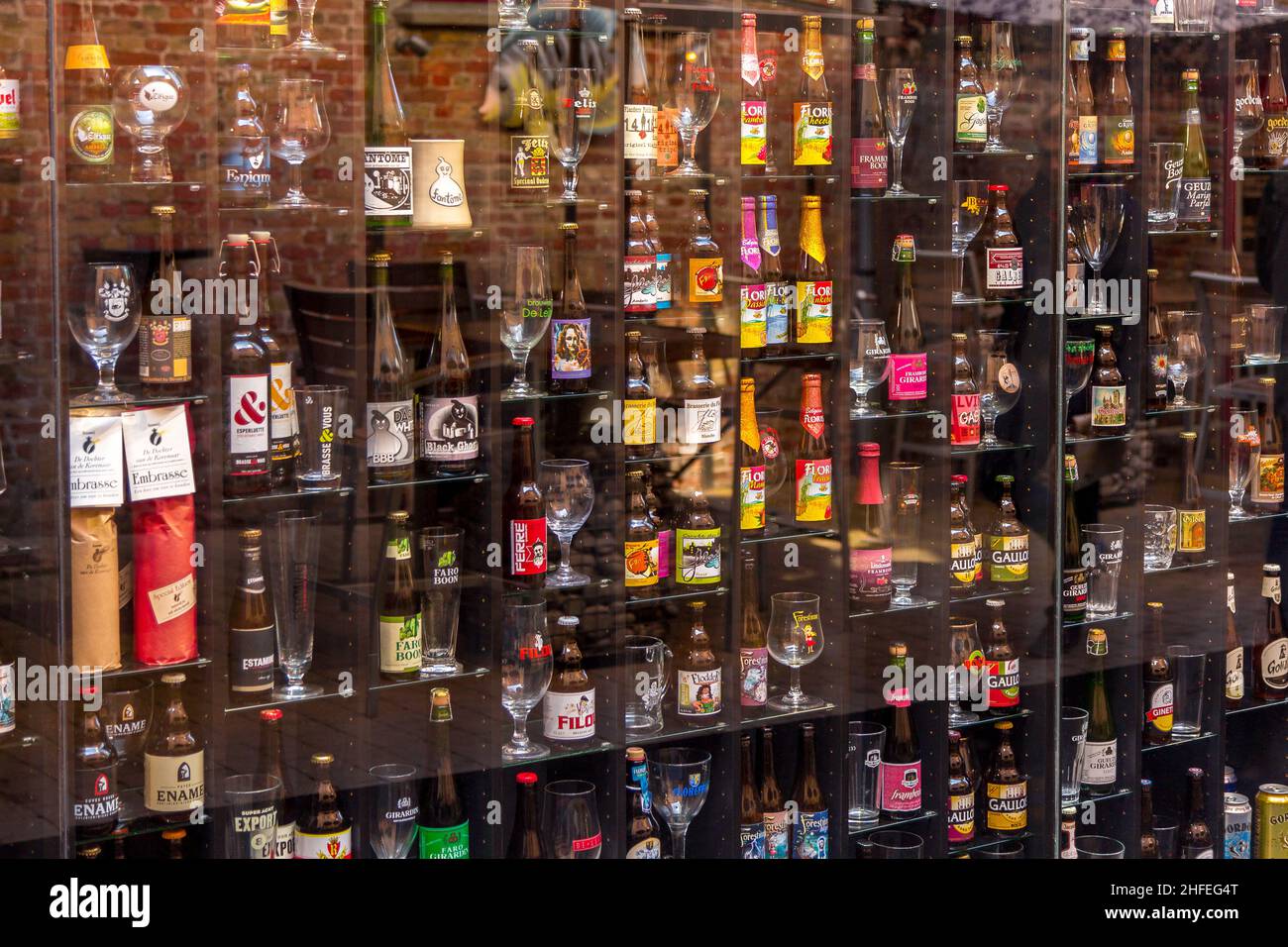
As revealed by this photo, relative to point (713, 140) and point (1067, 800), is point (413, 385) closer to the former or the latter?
point (713, 140)

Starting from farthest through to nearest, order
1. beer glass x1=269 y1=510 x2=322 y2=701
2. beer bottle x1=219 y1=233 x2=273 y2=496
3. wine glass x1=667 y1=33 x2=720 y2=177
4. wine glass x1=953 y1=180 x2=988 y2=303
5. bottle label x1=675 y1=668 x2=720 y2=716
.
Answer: wine glass x1=953 y1=180 x2=988 y2=303 < bottle label x1=675 y1=668 x2=720 y2=716 < wine glass x1=667 y1=33 x2=720 y2=177 < beer glass x1=269 y1=510 x2=322 y2=701 < beer bottle x1=219 y1=233 x2=273 y2=496

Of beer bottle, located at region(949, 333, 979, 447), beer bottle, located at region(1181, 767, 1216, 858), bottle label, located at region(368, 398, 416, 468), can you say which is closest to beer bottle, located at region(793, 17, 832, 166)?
beer bottle, located at region(949, 333, 979, 447)

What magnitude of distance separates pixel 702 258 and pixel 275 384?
1087 mm

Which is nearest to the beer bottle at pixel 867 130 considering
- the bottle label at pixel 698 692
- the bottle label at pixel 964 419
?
the bottle label at pixel 964 419

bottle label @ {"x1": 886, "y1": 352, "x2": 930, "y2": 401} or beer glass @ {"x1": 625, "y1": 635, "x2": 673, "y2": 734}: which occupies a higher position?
bottle label @ {"x1": 886, "y1": 352, "x2": 930, "y2": 401}

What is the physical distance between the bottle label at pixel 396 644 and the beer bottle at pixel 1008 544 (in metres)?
1.65

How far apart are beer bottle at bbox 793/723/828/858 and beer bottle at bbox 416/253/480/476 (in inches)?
45.3

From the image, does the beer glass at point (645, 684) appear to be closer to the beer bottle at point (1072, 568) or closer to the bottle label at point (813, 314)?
the bottle label at point (813, 314)

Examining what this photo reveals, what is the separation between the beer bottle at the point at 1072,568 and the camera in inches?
165

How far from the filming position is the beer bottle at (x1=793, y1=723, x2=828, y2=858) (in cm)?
390

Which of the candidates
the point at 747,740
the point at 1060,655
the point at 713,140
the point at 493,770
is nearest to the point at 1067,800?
the point at 1060,655

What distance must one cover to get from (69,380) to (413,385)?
2.56 ft

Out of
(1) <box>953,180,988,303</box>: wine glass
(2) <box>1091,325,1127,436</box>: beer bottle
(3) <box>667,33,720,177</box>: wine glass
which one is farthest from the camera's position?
(2) <box>1091,325,1127,436</box>: beer bottle

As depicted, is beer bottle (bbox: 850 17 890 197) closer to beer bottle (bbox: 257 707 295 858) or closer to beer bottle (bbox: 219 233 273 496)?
beer bottle (bbox: 219 233 273 496)
